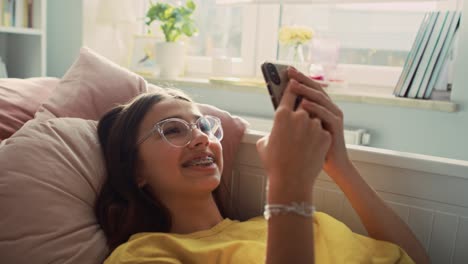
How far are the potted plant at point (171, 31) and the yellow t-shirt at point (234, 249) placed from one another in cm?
150

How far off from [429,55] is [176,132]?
1.11 metres

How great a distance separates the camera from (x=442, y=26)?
5.89ft

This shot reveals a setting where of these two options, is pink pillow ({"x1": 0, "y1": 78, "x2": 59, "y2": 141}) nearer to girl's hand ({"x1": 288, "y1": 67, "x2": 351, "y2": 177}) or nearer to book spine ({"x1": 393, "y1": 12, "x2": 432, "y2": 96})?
girl's hand ({"x1": 288, "y1": 67, "x2": 351, "y2": 177})

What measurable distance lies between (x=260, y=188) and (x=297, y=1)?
111cm

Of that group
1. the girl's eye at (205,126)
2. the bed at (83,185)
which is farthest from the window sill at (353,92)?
the girl's eye at (205,126)

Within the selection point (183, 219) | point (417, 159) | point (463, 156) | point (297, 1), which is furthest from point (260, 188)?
point (297, 1)

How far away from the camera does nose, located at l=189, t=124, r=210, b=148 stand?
1.13 m

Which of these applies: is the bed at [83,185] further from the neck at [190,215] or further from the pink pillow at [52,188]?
the neck at [190,215]

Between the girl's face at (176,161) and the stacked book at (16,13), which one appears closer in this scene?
the girl's face at (176,161)

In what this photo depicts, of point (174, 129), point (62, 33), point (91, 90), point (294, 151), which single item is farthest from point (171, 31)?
point (294, 151)

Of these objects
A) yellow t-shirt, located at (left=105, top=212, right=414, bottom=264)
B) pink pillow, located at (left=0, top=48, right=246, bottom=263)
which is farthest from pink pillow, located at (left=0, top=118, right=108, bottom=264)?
yellow t-shirt, located at (left=105, top=212, right=414, bottom=264)

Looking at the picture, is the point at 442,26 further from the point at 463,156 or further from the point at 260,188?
the point at 260,188

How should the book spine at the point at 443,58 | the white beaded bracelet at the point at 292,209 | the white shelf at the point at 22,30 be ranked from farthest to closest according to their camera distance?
the white shelf at the point at 22,30, the book spine at the point at 443,58, the white beaded bracelet at the point at 292,209

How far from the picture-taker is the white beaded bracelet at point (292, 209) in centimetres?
78
